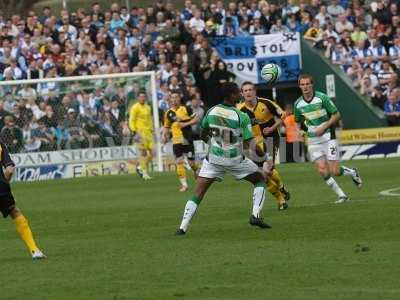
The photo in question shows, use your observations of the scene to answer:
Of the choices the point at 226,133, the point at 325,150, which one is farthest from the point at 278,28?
the point at 226,133

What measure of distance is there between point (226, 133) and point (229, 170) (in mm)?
533

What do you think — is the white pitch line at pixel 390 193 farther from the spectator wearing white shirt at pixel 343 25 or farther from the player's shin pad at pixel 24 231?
the spectator wearing white shirt at pixel 343 25

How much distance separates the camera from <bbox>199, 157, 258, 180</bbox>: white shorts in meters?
15.7

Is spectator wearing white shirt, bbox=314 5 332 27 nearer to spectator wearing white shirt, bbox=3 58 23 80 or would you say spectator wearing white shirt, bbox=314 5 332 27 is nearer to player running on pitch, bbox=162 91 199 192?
spectator wearing white shirt, bbox=3 58 23 80

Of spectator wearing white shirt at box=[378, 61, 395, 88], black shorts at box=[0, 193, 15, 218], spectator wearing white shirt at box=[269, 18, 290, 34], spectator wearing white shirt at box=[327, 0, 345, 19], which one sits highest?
black shorts at box=[0, 193, 15, 218]

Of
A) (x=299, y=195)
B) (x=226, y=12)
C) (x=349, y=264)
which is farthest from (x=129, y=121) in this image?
(x=349, y=264)

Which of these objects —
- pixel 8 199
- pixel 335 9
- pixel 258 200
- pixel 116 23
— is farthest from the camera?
pixel 335 9

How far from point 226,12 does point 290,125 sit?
18.3 ft

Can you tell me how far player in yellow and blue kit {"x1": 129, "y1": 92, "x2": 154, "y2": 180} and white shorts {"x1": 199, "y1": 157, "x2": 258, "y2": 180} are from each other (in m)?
14.2

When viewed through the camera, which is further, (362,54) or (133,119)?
(362,54)

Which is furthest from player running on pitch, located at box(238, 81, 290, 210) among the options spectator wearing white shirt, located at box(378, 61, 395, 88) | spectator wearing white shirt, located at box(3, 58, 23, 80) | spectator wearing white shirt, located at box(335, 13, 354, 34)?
spectator wearing white shirt, located at box(335, 13, 354, 34)

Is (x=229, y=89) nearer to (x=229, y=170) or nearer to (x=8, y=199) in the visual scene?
(x=229, y=170)

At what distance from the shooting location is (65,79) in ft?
109

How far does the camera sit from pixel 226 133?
1558 centimetres
